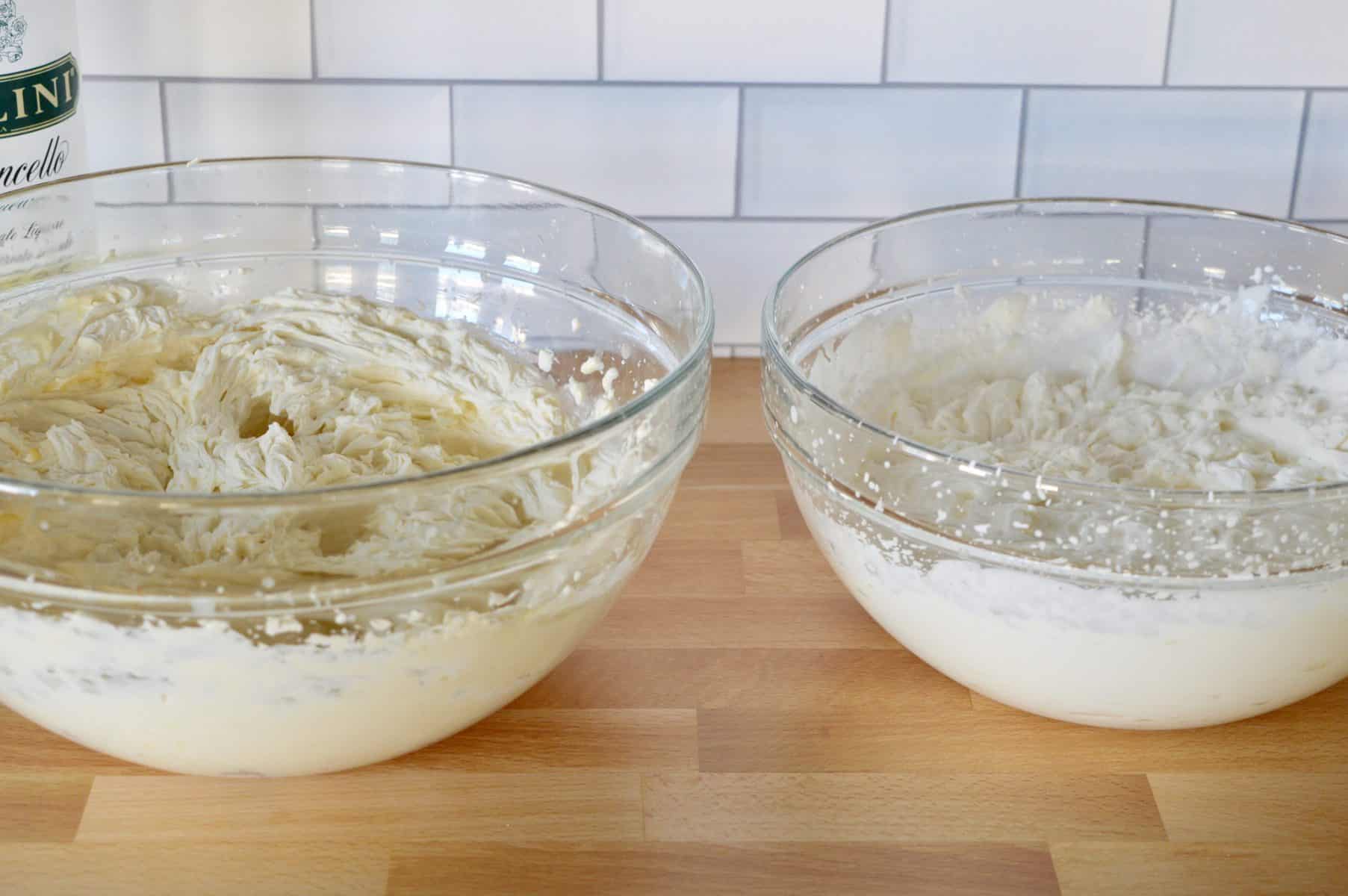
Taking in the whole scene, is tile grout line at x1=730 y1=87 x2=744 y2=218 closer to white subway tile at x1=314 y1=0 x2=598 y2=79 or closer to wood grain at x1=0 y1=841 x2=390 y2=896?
white subway tile at x1=314 y1=0 x2=598 y2=79

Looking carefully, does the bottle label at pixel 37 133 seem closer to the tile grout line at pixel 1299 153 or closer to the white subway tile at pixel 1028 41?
the white subway tile at pixel 1028 41

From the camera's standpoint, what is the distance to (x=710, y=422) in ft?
3.89

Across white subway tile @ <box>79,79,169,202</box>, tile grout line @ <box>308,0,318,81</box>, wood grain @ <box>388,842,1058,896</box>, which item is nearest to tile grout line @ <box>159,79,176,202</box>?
white subway tile @ <box>79,79,169,202</box>

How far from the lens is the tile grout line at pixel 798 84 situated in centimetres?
115

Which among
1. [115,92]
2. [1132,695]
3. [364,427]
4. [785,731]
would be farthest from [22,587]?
[115,92]

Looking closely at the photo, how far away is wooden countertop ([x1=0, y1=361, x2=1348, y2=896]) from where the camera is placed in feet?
2.31

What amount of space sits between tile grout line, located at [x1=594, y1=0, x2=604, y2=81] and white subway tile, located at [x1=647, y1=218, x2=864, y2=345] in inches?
5.6

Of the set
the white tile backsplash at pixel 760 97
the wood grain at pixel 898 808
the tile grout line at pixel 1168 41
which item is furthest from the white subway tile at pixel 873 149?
the wood grain at pixel 898 808

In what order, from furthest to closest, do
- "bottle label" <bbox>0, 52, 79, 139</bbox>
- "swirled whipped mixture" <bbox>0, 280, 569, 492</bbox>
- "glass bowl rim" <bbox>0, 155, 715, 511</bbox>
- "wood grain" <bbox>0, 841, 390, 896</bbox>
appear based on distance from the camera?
"bottle label" <bbox>0, 52, 79, 139</bbox> → "swirled whipped mixture" <bbox>0, 280, 569, 492</bbox> → "wood grain" <bbox>0, 841, 390, 896</bbox> → "glass bowl rim" <bbox>0, 155, 715, 511</bbox>

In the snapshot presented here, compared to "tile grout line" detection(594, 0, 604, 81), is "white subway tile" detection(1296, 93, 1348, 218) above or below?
below

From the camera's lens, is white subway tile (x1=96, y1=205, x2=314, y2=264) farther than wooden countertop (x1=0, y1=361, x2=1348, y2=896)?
Yes

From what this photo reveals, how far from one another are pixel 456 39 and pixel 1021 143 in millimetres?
507

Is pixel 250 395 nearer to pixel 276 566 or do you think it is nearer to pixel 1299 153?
pixel 276 566

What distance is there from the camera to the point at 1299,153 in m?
1.22
